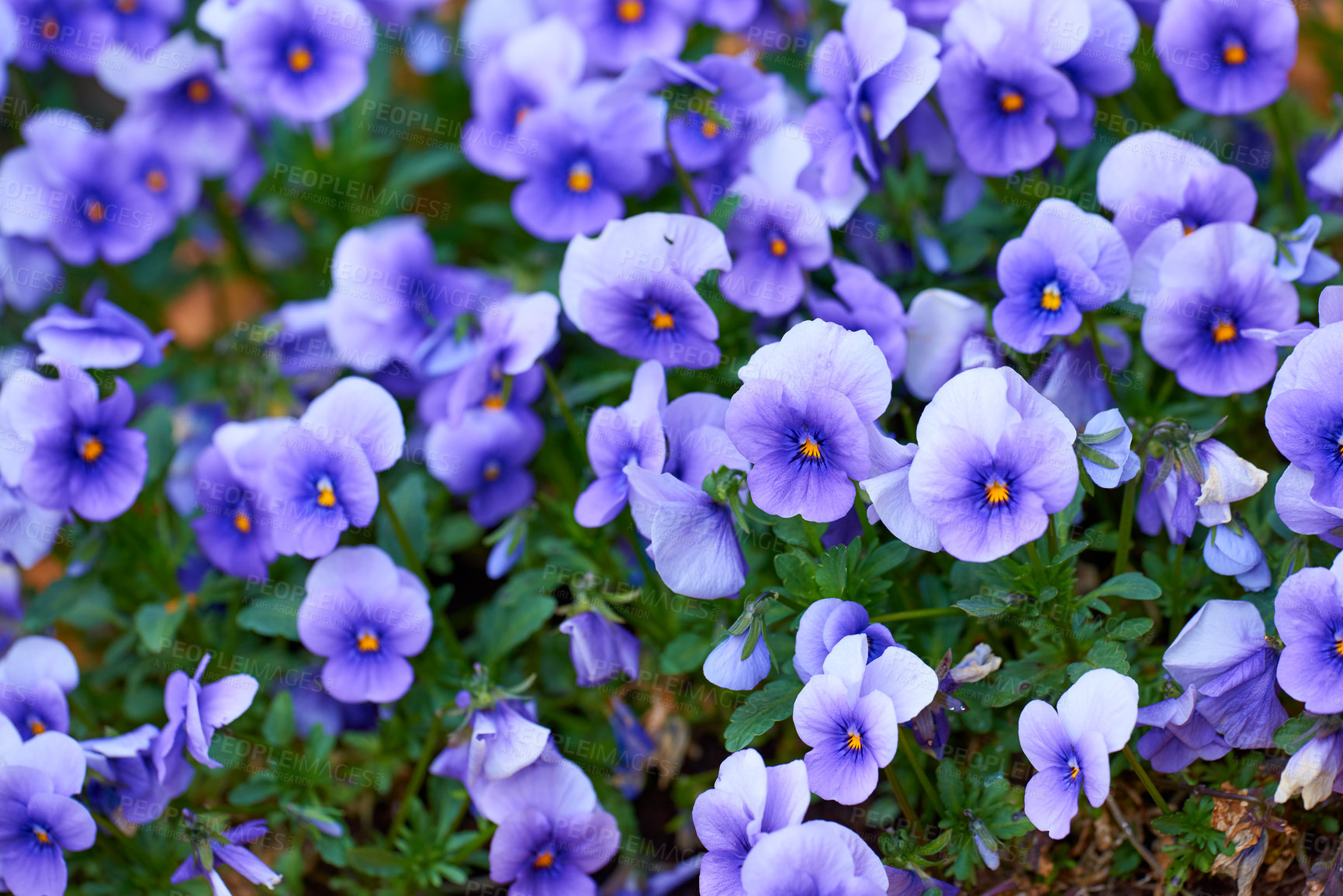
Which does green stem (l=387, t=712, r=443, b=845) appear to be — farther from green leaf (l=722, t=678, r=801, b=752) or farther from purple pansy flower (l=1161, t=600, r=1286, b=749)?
purple pansy flower (l=1161, t=600, r=1286, b=749)

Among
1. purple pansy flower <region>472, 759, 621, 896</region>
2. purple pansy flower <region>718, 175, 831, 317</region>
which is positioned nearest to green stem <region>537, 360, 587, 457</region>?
purple pansy flower <region>718, 175, 831, 317</region>

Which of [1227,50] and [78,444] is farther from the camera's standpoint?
[1227,50]

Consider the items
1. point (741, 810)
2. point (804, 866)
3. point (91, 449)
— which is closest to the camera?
point (804, 866)

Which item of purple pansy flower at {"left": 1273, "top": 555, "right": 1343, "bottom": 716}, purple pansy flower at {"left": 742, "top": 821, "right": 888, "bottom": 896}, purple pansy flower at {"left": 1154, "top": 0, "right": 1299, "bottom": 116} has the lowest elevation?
purple pansy flower at {"left": 742, "top": 821, "right": 888, "bottom": 896}

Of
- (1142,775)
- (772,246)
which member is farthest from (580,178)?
(1142,775)

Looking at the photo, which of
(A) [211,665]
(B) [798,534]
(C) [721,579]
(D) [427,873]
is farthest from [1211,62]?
(A) [211,665]

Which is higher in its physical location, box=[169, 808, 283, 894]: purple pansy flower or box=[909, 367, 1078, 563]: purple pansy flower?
box=[909, 367, 1078, 563]: purple pansy flower

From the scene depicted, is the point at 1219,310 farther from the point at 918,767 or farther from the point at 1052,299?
the point at 918,767

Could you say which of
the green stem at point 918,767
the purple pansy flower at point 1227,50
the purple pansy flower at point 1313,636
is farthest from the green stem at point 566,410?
the purple pansy flower at point 1227,50
